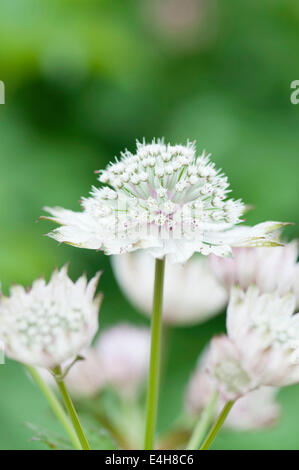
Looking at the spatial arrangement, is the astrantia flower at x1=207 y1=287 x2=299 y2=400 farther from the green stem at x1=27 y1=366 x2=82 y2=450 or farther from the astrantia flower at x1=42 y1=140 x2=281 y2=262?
the green stem at x1=27 y1=366 x2=82 y2=450

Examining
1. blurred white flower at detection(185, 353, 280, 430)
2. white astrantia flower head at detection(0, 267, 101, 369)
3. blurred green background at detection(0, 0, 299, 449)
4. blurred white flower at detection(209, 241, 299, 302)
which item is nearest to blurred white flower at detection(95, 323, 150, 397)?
blurred white flower at detection(185, 353, 280, 430)

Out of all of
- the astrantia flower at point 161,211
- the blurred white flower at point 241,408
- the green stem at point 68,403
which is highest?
the astrantia flower at point 161,211

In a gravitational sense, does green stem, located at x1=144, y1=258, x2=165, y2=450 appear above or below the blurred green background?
below

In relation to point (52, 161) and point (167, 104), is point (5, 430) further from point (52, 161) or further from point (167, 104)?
point (167, 104)

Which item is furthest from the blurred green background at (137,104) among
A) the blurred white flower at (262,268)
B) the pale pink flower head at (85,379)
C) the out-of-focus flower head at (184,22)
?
the blurred white flower at (262,268)

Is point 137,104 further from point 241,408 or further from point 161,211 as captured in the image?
point 161,211

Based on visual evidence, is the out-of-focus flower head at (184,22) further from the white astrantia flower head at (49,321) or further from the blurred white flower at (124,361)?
the white astrantia flower head at (49,321)
